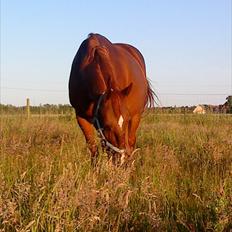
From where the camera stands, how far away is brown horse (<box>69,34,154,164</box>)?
4.86 metres

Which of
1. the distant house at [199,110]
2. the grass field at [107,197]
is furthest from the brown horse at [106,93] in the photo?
the distant house at [199,110]

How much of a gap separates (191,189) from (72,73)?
10.4 feet

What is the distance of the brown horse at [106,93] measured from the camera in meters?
4.86

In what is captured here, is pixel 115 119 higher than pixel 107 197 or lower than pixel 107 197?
higher

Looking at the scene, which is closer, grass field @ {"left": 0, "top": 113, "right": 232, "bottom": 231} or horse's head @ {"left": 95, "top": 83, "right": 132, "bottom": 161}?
grass field @ {"left": 0, "top": 113, "right": 232, "bottom": 231}

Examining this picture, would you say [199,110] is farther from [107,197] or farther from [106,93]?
[107,197]

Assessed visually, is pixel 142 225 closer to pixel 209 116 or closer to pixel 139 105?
pixel 139 105

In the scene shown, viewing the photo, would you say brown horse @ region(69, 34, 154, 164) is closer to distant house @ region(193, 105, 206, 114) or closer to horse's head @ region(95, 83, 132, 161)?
horse's head @ region(95, 83, 132, 161)

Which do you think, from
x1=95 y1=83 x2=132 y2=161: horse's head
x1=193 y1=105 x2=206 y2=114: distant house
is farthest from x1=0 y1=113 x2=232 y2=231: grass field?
x1=193 y1=105 x2=206 y2=114: distant house

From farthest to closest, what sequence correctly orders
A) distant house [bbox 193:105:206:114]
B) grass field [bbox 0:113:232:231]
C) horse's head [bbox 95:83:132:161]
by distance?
distant house [bbox 193:105:206:114] < horse's head [bbox 95:83:132:161] < grass field [bbox 0:113:232:231]

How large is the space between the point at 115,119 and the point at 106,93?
1.44 feet

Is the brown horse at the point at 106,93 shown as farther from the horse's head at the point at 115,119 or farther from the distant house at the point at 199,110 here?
the distant house at the point at 199,110

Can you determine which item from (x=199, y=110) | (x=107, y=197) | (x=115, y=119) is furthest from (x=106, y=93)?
(x=199, y=110)

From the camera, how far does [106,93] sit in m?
5.15
